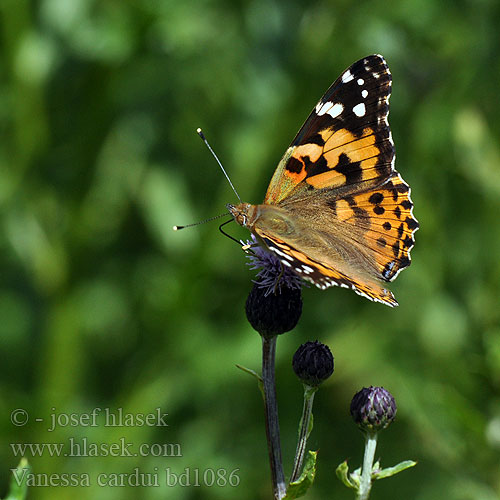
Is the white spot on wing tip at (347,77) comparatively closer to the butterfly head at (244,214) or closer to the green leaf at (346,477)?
the butterfly head at (244,214)

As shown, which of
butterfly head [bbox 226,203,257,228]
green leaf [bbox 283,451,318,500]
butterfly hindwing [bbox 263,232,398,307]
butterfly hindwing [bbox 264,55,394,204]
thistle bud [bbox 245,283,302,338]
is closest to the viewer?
green leaf [bbox 283,451,318,500]

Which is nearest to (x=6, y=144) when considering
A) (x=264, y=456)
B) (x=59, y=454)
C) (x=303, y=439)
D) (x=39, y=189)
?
(x=39, y=189)

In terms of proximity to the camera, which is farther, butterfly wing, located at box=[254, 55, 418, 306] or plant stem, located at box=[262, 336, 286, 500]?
butterfly wing, located at box=[254, 55, 418, 306]

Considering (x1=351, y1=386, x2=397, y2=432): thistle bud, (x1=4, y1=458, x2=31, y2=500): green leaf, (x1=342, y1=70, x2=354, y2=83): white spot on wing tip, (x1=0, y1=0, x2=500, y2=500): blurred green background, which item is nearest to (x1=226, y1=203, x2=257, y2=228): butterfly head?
(x1=342, y1=70, x2=354, y2=83): white spot on wing tip

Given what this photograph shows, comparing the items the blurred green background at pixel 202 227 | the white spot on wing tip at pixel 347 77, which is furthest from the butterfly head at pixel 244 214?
the blurred green background at pixel 202 227

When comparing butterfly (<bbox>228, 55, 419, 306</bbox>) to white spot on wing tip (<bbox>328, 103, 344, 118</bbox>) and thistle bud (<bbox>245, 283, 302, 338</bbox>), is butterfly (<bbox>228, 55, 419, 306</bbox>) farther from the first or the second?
thistle bud (<bbox>245, 283, 302, 338</bbox>)

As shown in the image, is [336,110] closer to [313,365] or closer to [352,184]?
[352,184]

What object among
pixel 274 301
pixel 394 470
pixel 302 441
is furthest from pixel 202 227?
pixel 394 470
